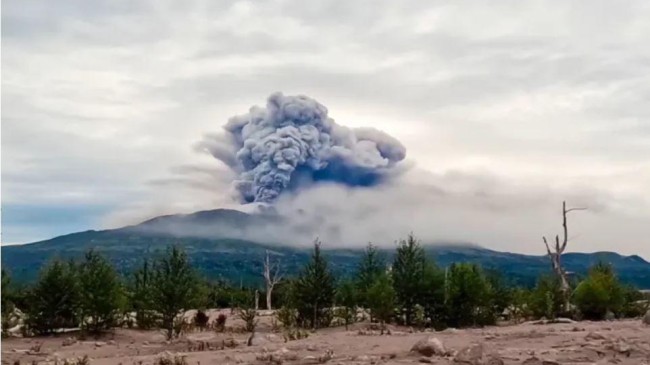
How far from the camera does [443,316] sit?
124 ft

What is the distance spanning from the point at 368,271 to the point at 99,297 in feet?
53.9

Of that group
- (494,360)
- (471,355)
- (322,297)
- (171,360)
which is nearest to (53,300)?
(322,297)

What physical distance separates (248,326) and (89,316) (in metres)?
7.16

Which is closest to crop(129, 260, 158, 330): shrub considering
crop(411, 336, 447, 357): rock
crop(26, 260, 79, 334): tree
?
crop(26, 260, 79, 334): tree

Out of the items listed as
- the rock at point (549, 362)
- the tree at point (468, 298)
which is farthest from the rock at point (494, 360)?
the tree at point (468, 298)

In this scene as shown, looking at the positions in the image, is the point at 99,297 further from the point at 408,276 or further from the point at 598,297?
the point at 598,297

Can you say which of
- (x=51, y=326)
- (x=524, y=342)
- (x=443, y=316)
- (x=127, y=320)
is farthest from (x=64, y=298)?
(x=524, y=342)

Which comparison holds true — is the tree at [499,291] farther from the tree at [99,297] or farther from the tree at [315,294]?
the tree at [99,297]

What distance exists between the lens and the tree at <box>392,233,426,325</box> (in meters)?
38.3

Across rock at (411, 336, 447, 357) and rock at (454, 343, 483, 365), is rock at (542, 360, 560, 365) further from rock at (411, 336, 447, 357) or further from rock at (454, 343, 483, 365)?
rock at (411, 336, 447, 357)

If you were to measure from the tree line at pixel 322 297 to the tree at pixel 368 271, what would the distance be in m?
0.17

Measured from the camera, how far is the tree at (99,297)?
34312mm

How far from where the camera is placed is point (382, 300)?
3759 centimetres

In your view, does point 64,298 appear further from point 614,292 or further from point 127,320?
point 614,292
